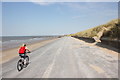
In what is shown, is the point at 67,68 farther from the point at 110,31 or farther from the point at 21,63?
the point at 110,31

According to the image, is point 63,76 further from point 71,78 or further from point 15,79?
point 15,79

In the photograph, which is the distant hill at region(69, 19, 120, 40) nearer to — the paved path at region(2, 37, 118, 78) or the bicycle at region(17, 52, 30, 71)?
the paved path at region(2, 37, 118, 78)

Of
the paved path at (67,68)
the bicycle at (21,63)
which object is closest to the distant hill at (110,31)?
the paved path at (67,68)

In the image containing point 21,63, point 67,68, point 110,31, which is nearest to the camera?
point 67,68

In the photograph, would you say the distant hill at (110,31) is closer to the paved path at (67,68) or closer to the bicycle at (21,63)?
the paved path at (67,68)

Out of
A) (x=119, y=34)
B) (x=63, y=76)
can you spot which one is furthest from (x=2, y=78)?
(x=119, y=34)

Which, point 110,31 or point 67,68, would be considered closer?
point 67,68

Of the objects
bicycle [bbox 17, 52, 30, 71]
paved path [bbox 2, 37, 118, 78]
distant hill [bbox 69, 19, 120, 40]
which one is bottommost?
paved path [bbox 2, 37, 118, 78]

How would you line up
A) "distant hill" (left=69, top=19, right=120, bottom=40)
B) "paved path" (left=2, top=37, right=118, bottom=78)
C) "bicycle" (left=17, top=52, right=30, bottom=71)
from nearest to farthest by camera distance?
"paved path" (left=2, top=37, right=118, bottom=78) < "bicycle" (left=17, top=52, right=30, bottom=71) < "distant hill" (left=69, top=19, right=120, bottom=40)

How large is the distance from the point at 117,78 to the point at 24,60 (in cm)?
604

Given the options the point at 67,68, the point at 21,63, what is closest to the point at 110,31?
the point at 67,68

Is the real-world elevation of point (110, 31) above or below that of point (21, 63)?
above

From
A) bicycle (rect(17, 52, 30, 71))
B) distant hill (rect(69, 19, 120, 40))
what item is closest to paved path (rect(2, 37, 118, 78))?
bicycle (rect(17, 52, 30, 71))

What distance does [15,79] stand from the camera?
6570 millimetres
